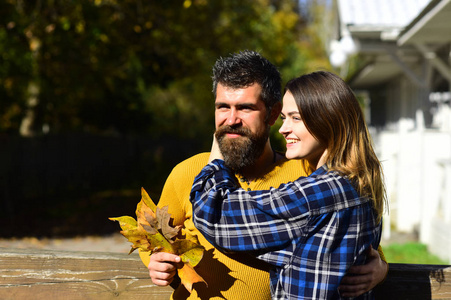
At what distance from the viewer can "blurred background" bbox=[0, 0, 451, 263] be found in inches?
343

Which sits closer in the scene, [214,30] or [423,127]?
[423,127]

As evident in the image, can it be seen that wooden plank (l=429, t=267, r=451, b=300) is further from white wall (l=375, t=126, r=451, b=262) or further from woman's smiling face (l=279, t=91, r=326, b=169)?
white wall (l=375, t=126, r=451, b=262)

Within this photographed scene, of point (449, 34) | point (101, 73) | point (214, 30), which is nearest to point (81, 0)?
point (101, 73)

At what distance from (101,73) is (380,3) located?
6.89 metres

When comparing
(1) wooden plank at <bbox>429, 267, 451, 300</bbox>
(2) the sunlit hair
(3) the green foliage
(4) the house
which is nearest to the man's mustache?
(2) the sunlit hair

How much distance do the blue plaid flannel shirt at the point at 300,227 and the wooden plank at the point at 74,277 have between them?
400 mm

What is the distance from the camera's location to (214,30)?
13812 millimetres

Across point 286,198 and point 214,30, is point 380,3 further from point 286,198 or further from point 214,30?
point 286,198

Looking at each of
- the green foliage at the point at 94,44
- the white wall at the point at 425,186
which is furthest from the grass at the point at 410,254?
the green foliage at the point at 94,44

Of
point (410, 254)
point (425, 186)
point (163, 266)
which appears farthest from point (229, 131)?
point (425, 186)

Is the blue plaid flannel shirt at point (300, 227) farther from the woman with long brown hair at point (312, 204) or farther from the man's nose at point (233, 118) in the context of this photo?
the man's nose at point (233, 118)

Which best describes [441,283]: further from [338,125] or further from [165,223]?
[165,223]

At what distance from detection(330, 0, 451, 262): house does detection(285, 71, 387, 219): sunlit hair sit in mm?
4483

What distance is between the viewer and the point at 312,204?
162 centimetres
